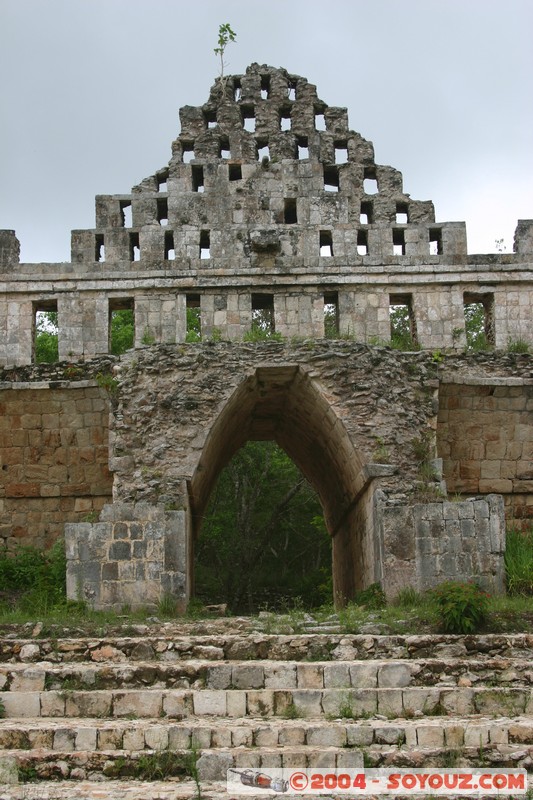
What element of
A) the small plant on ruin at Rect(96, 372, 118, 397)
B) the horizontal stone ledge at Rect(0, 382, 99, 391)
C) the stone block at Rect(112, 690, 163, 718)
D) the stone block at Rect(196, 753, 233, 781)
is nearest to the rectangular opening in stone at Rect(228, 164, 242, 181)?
the horizontal stone ledge at Rect(0, 382, 99, 391)

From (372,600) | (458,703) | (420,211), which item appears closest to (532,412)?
(372,600)

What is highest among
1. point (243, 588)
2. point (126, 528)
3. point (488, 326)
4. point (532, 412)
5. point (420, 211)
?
point (420, 211)

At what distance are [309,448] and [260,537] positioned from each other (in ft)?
39.2

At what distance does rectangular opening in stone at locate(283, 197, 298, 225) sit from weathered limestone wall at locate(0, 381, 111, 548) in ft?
25.2

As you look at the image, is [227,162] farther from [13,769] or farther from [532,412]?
[13,769]

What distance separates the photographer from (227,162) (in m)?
25.0

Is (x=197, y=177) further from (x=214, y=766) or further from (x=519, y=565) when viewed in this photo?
(x=214, y=766)

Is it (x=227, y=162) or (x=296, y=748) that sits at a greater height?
(x=227, y=162)

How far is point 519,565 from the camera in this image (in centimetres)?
1628

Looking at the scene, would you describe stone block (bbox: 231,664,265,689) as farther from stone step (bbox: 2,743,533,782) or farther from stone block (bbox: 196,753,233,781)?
stone block (bbox: 196,753,233,781)

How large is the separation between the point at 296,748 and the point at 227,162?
1704 centimetres

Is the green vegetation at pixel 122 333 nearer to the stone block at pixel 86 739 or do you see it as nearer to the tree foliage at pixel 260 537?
the tree foliage at pixel 260 537

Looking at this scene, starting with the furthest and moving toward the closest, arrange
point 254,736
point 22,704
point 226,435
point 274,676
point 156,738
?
1. point 226,435
2. point 274,676
3. point 22,704
4. point 254,736
5. point 156,738

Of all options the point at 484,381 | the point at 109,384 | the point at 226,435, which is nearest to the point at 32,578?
the point at 109,384
